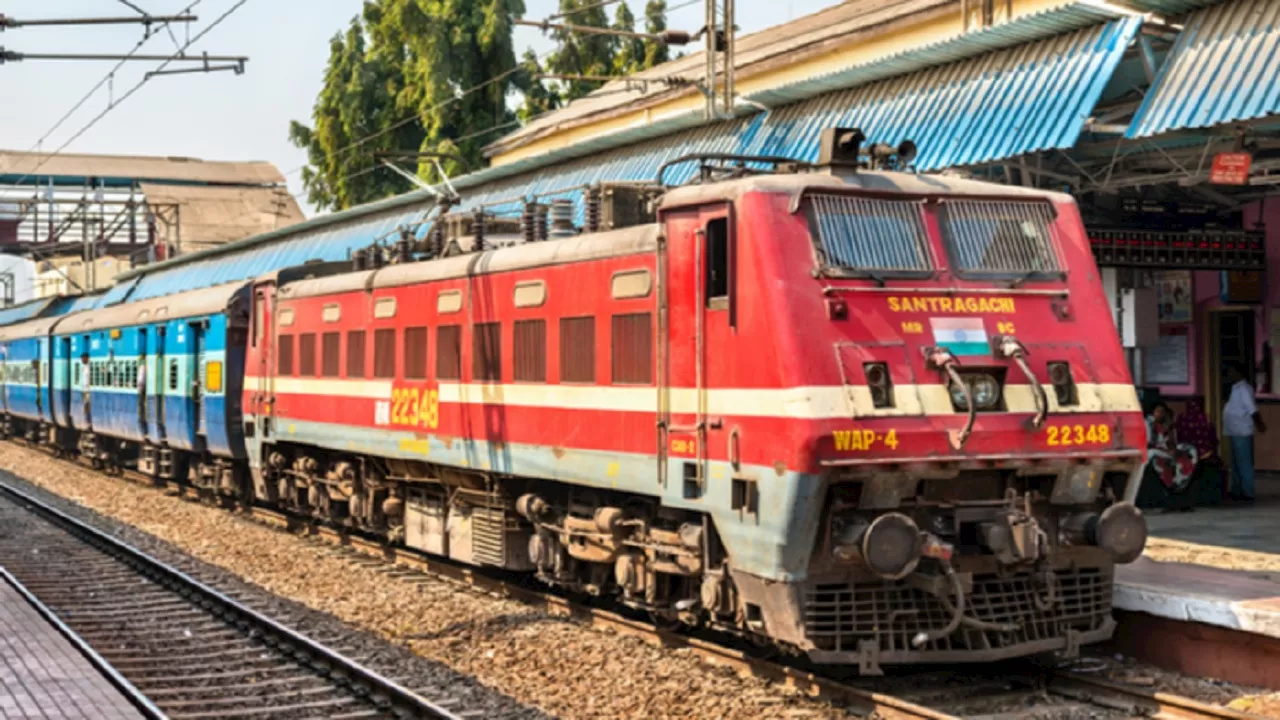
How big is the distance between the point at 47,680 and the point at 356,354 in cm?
661

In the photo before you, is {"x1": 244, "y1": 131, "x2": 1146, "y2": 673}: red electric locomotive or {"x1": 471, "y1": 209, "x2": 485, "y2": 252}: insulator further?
{"x1": 471, "y1": 209, "x2": 485, "y2": 252}: insulator

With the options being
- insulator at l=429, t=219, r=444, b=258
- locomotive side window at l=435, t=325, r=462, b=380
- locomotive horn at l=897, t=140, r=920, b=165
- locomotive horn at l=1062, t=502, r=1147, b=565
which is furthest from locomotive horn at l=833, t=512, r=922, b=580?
insulator at l=429, t=219, r=444, b=258

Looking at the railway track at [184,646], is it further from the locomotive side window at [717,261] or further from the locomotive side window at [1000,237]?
the locomotive side window at [1000,237]

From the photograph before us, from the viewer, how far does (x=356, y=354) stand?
1659cm

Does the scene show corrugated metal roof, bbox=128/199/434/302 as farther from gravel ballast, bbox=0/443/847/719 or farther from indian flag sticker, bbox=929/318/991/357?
indian flag sticker, bbox=929/318/991/357

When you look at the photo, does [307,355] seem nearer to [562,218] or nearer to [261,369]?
[261,369]

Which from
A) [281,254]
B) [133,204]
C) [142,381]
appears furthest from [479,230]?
[133,204]

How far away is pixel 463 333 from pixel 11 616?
4.70 m

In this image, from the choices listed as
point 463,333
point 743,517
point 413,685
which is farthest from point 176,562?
point 743,517

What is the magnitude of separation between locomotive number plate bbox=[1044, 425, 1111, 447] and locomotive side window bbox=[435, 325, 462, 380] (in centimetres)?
604

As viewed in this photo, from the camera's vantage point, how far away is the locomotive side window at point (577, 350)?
38.7ft

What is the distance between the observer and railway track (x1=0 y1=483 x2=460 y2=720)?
33.3 ft

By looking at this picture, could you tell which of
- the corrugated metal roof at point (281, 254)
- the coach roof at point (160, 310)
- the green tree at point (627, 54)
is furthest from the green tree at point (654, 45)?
the coach roof at point (160, 310)

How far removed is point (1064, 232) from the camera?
1073 cm
